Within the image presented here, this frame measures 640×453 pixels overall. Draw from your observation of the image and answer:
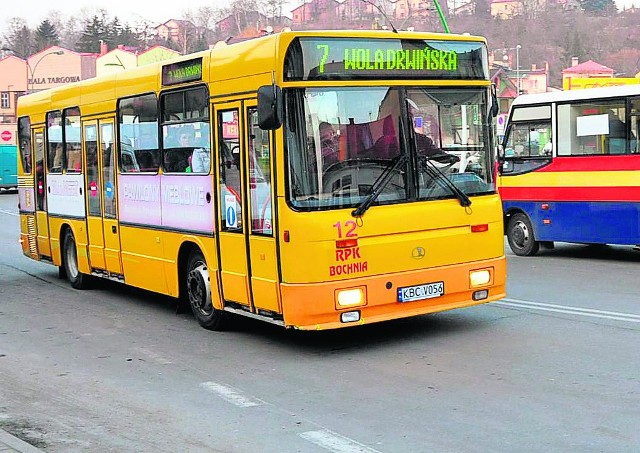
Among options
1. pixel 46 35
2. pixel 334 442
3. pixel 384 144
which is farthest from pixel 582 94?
pixel 46 35

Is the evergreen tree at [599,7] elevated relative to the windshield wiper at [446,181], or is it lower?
elevated

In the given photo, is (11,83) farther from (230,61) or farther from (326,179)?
(326,179)

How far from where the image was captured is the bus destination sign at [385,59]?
8.86 metres

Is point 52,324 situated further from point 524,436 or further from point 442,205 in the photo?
point 524,436

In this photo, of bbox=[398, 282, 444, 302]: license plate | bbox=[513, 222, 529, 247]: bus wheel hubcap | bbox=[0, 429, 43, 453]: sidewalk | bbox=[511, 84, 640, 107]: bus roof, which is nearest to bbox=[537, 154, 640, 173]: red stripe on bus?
bbox=[511, 84, 640, 107]: bus roof

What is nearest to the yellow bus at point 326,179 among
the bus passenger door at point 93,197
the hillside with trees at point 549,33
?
the bus passenger door at point 93,197

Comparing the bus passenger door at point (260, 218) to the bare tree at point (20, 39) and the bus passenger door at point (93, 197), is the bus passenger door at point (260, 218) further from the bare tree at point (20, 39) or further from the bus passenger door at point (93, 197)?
the bare tree at point (20, 39)

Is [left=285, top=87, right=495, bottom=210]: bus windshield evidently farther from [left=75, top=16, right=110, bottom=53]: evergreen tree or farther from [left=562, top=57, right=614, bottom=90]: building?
[left=75, top=16, right=110, bottom=53]: evergreen tree

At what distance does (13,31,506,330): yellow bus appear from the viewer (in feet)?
28.9

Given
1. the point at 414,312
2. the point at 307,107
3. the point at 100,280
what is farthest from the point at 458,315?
the point at 100,280

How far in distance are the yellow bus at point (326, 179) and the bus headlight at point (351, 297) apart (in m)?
0.01

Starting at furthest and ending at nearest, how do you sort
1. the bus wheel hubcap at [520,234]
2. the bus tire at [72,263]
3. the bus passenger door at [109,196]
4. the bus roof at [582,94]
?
the bus wheel hubcap at [520,234], the bus roof at [582,94], the bus tire at [72,263], the bus passenger door at [109,196]

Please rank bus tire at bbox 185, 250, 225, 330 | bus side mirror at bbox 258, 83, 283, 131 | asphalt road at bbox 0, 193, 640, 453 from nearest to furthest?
asphalt road at bbox 0, 193, 640, 453, bus side mirror at bbox 258, 83, 283, 131, bus tire at bbox 185, 250, 225, 330

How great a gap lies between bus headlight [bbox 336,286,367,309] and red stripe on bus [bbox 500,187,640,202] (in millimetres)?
8088
